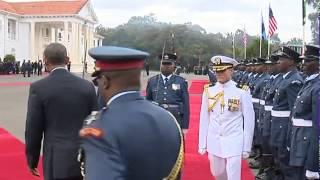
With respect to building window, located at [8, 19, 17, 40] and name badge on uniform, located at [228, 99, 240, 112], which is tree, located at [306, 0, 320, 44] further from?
building window, located at [8, 19, 17, 40]

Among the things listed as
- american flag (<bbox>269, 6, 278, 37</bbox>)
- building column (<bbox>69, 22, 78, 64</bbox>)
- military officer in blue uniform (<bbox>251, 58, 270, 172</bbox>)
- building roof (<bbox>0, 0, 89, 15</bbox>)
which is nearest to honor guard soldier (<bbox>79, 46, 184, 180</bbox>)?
military officer in blue uniform (<bbox>251, 58, 270, 172</bbox>)

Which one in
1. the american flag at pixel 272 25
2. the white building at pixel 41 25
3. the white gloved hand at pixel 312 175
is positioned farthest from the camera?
the white building at pixel 41 25

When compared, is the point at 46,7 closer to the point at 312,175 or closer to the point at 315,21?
the point at 315,21

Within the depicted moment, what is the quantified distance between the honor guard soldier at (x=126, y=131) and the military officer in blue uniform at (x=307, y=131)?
2.69 meters

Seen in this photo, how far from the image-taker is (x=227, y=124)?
5.90 metres

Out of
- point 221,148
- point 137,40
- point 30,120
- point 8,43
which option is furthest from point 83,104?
point 8,43

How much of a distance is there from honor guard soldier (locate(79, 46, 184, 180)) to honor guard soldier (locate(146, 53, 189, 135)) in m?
5.35

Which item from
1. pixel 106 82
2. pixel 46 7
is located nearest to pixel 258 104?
pixel 106 82

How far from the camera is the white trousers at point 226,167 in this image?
5.74m

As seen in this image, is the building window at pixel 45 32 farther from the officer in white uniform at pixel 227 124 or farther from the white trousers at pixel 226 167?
the white trousers at pixel 226 167

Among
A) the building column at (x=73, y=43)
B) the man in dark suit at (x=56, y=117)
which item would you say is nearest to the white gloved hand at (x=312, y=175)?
the man in dark suit at (x=56, y=117)

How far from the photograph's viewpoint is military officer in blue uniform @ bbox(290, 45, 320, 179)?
4.83 meters

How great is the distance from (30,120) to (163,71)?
153 inches

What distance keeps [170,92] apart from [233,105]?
2084mm
